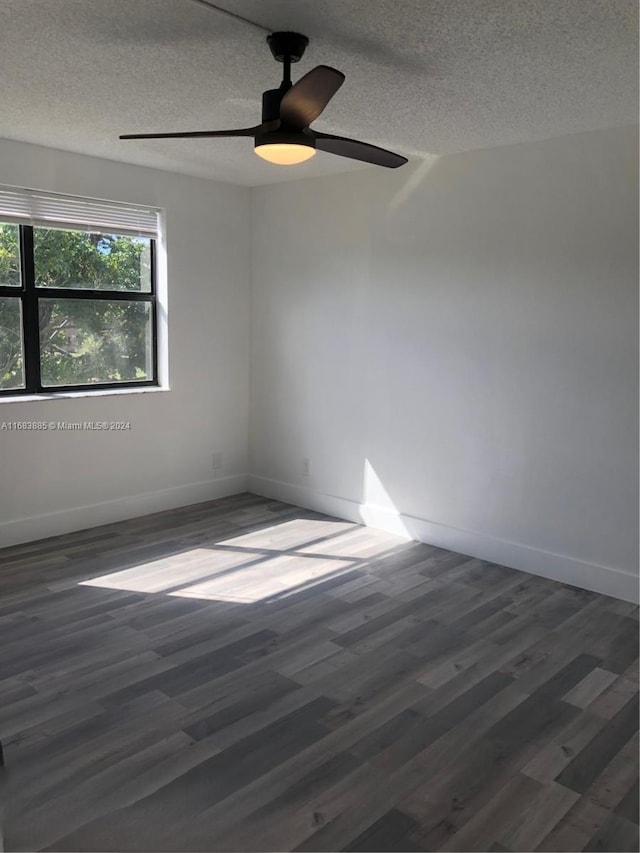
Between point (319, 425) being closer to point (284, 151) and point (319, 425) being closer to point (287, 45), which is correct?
point (284, 151)

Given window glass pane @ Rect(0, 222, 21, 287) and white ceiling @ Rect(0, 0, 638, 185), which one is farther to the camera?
window glass pane @ Rect(0, 222, 21, 287)

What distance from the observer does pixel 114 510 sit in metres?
4.78

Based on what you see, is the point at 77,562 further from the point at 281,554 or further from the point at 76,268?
the point at 76,268

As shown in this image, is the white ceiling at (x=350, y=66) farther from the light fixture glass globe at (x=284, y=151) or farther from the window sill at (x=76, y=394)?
the window sill at (x=76, y=394)

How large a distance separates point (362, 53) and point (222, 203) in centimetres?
276

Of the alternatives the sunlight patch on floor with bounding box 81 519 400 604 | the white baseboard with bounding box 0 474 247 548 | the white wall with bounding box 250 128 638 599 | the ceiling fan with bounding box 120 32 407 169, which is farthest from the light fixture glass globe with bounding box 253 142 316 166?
the white baseboard with bounding box 0 474 247 548

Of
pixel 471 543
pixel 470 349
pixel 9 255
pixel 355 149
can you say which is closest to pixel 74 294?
pixel 9 255

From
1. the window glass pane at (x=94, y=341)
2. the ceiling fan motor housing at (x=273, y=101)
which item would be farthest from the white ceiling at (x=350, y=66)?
the window glass pane at (x=94, y=341)

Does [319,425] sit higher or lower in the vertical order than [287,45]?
lower

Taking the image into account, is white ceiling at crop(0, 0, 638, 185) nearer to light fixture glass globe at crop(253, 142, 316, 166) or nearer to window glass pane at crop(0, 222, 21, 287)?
light fixture glass globe at crop(253, 142, 316, 166)

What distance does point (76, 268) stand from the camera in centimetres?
447

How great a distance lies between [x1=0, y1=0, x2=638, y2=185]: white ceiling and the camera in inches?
86.4

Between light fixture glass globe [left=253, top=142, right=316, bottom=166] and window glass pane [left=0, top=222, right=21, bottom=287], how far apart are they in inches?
90.6

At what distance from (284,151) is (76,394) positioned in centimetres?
263
